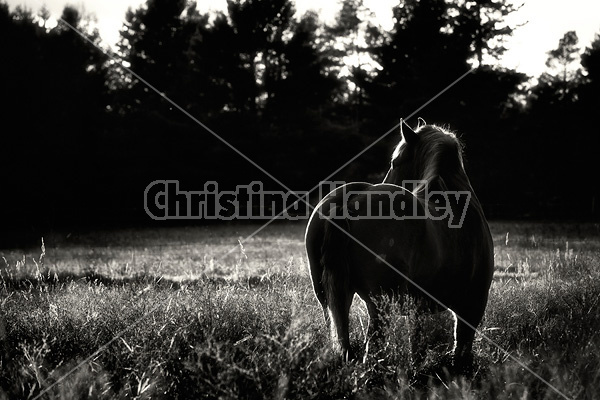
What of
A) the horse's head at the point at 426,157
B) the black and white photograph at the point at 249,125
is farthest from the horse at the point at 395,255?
the black and white photograph at the point at 249,125

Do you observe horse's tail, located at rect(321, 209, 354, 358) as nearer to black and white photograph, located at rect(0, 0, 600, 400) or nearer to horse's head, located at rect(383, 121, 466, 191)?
horse's head, located at rect(383, 121, 466, 191)

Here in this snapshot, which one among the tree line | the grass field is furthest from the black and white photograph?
the grass field

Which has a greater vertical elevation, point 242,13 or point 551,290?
point 242,13

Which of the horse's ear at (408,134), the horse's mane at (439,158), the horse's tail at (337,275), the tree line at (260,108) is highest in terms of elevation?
the tree line at (260,108)

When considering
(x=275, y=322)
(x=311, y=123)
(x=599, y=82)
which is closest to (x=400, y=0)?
(x=311, y=123)

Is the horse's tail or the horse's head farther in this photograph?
the horse's head

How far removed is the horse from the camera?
346cm

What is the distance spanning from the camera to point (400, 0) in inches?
1195

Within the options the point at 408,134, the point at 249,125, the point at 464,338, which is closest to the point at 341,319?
the point at 464,338

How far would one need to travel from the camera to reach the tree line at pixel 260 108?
2597 centimetres

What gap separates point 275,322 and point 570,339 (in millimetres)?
2228

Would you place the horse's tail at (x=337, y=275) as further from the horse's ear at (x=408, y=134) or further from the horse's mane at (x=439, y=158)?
the horse's ear at (x=408, y=134)

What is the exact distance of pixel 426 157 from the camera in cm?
458

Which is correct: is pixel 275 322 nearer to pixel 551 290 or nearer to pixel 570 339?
pixel 570 339
